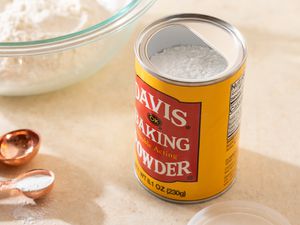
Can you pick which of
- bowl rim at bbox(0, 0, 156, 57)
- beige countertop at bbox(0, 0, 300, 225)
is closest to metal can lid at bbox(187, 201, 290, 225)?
beige countertop at bbox(0, 0, 300, 225)

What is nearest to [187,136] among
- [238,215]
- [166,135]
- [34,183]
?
[166,135]

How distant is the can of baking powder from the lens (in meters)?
0.98

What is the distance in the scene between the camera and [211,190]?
3.56 feet

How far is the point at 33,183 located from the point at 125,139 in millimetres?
176

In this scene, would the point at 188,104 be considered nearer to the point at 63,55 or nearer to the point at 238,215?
the point at 238,215

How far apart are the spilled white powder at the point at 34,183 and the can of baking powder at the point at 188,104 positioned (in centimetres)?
14

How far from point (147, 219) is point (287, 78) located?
1.28 feet

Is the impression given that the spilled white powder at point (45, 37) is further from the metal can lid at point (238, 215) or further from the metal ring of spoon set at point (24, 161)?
the metal can lid at point (238, 215)

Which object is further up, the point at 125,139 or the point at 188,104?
the point at 188,104

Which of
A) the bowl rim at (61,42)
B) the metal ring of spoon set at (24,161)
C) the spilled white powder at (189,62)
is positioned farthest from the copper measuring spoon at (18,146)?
the spilled white powder at (189,62)

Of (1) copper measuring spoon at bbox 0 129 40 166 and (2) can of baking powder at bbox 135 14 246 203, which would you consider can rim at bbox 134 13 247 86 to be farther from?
(1) copper measuring spoon at bbox 0 129 40 166

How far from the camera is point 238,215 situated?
1.07 m

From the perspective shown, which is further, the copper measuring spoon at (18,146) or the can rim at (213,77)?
the copper measuring spoon at (18,146)

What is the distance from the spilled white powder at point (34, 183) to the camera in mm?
1093
